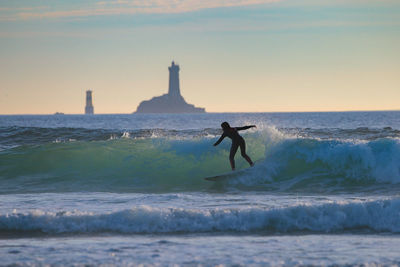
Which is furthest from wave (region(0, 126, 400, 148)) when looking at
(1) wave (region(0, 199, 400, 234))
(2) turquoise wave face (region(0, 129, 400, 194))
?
(1) wave (region(0, 199, 400, 234))

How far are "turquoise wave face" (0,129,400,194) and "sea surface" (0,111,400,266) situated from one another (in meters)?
0.04

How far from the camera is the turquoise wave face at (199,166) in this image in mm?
12914

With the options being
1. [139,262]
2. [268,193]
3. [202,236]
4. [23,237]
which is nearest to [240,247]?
[202,236]

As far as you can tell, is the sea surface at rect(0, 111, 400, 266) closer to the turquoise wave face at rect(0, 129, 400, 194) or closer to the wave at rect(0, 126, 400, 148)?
the turquoise wave face at rect(0, 129, 400, 194)

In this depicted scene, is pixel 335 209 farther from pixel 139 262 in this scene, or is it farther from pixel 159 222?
pixel 139 262

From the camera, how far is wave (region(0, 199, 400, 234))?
25.5ft

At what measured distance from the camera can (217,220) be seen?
792 cm

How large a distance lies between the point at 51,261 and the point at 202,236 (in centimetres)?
244

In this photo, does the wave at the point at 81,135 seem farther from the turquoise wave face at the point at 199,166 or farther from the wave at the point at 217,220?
the wave at the point at 217,220

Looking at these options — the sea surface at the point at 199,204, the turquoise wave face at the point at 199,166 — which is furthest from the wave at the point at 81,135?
the turquoise wave face at the point at 199,166

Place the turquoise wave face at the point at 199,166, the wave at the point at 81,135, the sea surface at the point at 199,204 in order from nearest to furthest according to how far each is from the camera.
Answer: the sea surface at the point at 199,204 < the turquoise wave face at the point at 199,166 < the wave at the point at 81,135

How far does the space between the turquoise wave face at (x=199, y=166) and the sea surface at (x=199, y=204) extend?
0.12 ft

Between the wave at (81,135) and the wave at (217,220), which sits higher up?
the wave at (81,135)

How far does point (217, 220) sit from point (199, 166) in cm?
763
